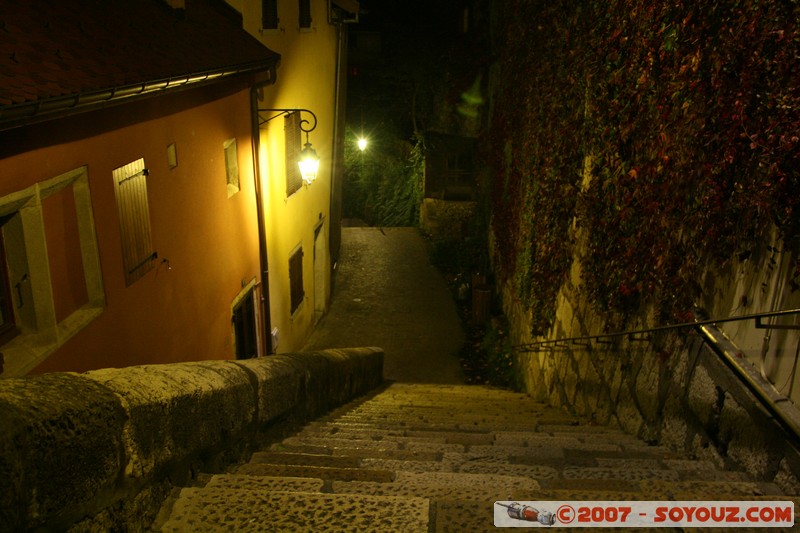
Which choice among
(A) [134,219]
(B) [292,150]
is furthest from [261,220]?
(A) [134,219]

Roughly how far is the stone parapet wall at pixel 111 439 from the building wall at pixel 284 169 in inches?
258

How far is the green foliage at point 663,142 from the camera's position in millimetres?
3227

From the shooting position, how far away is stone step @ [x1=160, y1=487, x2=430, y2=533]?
2.15m

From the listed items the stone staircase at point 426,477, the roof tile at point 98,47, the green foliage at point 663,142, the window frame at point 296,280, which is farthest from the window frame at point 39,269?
the window frame at point 296,280

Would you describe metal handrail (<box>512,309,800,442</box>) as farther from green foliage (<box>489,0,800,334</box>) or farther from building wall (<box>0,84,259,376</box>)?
building wall (<box>0,84,259,376</box>)

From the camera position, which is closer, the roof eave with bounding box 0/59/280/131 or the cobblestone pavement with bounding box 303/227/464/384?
the roof eave with bounding box 0/59/280/131

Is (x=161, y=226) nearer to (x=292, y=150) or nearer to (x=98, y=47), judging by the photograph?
(x=98, y=47)

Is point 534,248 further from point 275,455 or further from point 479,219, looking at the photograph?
point 479,219

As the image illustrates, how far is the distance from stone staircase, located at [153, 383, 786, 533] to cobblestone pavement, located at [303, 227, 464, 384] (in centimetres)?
598

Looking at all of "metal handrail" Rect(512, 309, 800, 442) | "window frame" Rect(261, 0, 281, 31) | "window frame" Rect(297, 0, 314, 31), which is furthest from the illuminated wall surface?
"metal handrail" Rect(512, 309, 800, 442)

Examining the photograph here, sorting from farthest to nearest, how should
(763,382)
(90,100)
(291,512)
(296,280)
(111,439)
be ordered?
(296,280), (90,100), (763,382), (291,512), (111,439)

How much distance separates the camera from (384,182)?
2241 centimetres

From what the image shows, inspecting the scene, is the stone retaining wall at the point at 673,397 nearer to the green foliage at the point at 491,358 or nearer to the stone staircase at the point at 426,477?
the stone staircase at the point at 426,477

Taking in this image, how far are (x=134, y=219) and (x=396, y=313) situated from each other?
29.7 ft
